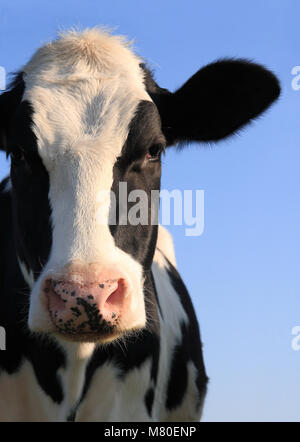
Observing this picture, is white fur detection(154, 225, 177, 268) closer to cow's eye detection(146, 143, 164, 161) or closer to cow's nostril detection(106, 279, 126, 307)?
cow's eye detection(146, 143, 164, 161)

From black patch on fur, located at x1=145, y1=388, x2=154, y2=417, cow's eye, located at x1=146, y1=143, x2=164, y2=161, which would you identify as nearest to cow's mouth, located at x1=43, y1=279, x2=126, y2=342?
cow's eye, located at x1=146, y1=143, x2=164, y2=161

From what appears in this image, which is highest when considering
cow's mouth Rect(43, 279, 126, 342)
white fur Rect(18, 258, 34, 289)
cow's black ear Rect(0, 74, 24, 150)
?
cow's black ear Rect(0, 74, 24, 150)

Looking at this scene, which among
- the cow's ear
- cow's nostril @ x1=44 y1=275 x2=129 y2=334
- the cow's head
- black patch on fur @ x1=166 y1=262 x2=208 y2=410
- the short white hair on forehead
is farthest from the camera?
black patch on fur @ x1=166 y1=262 x2=208 y2=410

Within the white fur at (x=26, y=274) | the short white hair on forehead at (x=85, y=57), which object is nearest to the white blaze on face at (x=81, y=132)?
the short white hair on forehead at (x=85, y=57)

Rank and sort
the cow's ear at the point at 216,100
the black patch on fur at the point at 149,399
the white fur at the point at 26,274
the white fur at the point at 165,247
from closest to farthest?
the white fur at the point at 26,274, the black patch on fur at the point at 149,399, the cow's ear at the point at 216,100, the white fur at the point at 165,247

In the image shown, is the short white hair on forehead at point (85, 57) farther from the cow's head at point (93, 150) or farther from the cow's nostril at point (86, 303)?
the cow's nostril at point (86, 303)

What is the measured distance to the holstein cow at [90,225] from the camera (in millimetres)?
4070

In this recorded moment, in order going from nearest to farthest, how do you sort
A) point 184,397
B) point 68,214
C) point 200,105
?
point 68,214 < point 200,105 < point 184,397

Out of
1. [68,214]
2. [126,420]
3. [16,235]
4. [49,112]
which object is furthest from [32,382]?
[49,112]

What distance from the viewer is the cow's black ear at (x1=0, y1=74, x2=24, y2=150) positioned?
5.29 m

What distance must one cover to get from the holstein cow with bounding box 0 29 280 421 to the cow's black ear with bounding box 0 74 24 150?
0.04ft

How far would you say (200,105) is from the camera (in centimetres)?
567

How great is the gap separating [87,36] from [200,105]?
3.53ft

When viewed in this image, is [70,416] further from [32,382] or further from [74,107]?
[74,107]
